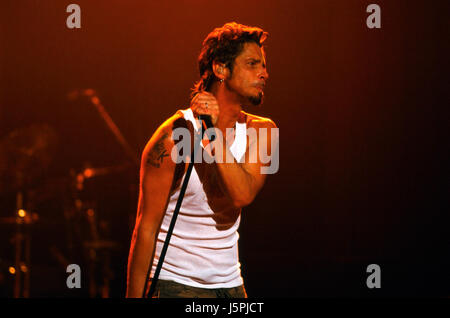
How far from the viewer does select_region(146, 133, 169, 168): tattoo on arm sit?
90.0 inches

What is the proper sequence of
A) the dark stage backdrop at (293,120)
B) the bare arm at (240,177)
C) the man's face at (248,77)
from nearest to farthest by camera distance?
1. the bare arm at (240,177)
2. the man's face at (248,77)
3. the dark stage backdrop at (293,120)

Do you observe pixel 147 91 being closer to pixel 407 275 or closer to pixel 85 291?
pixel 85 291

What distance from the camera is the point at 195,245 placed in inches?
88.3

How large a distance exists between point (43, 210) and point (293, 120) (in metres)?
2.64

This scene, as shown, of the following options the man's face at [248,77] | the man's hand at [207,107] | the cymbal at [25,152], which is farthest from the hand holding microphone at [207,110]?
the cymbal at [25,152]

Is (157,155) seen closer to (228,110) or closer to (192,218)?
(192,218)

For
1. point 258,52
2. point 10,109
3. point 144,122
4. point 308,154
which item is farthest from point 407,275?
point 10,109

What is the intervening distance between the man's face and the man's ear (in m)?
0.04

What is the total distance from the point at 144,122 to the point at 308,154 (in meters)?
1.55

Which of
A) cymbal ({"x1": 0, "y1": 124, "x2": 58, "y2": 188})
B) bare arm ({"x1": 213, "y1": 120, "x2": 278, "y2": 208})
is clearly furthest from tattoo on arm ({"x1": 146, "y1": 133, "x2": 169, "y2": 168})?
cymbal ({"x1": 0, "y1": 124, "x2": 58, "y2": 188})

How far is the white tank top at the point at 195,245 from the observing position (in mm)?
2230

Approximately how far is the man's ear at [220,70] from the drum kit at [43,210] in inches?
98.6

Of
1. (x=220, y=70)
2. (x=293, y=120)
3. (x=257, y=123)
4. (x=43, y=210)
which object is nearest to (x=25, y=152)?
(x=43, y=210)

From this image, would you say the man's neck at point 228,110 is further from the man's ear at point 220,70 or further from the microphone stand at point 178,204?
the microphone stand at point 178,204
